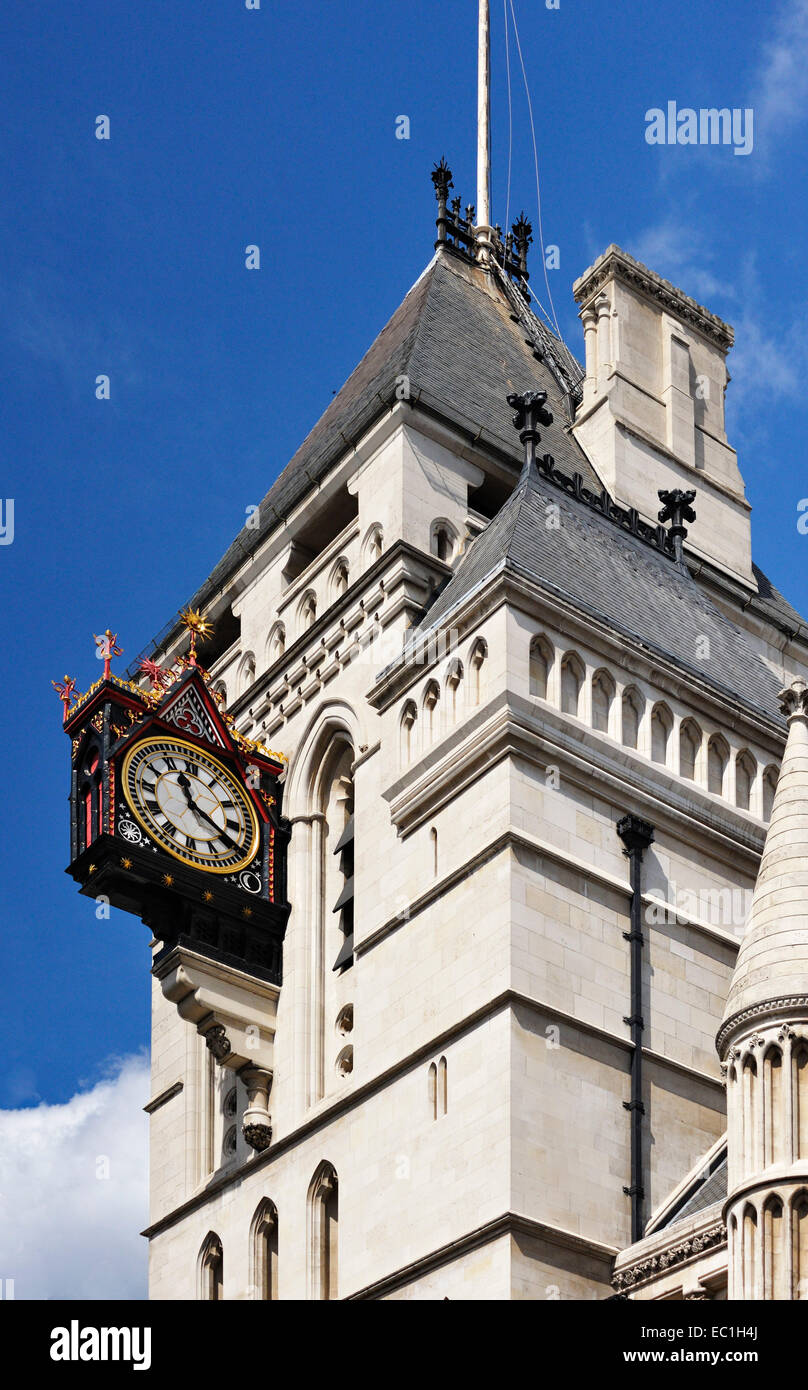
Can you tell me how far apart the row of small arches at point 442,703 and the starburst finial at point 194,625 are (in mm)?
4400

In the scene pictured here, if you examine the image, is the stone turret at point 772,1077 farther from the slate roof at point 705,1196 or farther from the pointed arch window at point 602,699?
the pointed arch window at point 602,699

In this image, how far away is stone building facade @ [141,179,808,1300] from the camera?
37.1 metres

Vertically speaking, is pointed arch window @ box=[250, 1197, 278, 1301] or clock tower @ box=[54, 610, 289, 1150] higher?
clock tower @ box=[54, 610, 289, 1150]

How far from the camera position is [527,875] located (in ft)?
126

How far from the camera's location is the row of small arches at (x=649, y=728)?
133 ft

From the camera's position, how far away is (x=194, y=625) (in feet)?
152

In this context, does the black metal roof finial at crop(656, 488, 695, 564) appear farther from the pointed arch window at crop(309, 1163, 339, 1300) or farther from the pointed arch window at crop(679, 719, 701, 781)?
the pointed arch window at crop(309, 1163, 339, 1300)

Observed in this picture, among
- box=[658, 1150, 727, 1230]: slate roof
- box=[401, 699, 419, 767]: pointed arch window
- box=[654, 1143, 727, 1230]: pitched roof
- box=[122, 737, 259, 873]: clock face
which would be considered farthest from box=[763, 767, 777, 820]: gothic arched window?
box=[122, 737, 259, 873]: clock face

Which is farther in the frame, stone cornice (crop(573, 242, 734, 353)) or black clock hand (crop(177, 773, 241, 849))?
stone cornice (crop(573, 242, 734, 353))

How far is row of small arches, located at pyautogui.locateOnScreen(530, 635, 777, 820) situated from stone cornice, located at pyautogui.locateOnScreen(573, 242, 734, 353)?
1207 centimetres

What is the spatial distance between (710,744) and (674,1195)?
7462mm

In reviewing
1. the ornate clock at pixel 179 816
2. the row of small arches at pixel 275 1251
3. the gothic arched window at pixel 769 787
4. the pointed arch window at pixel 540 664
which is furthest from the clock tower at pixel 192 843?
the gothic arched window at pixel 769 787
